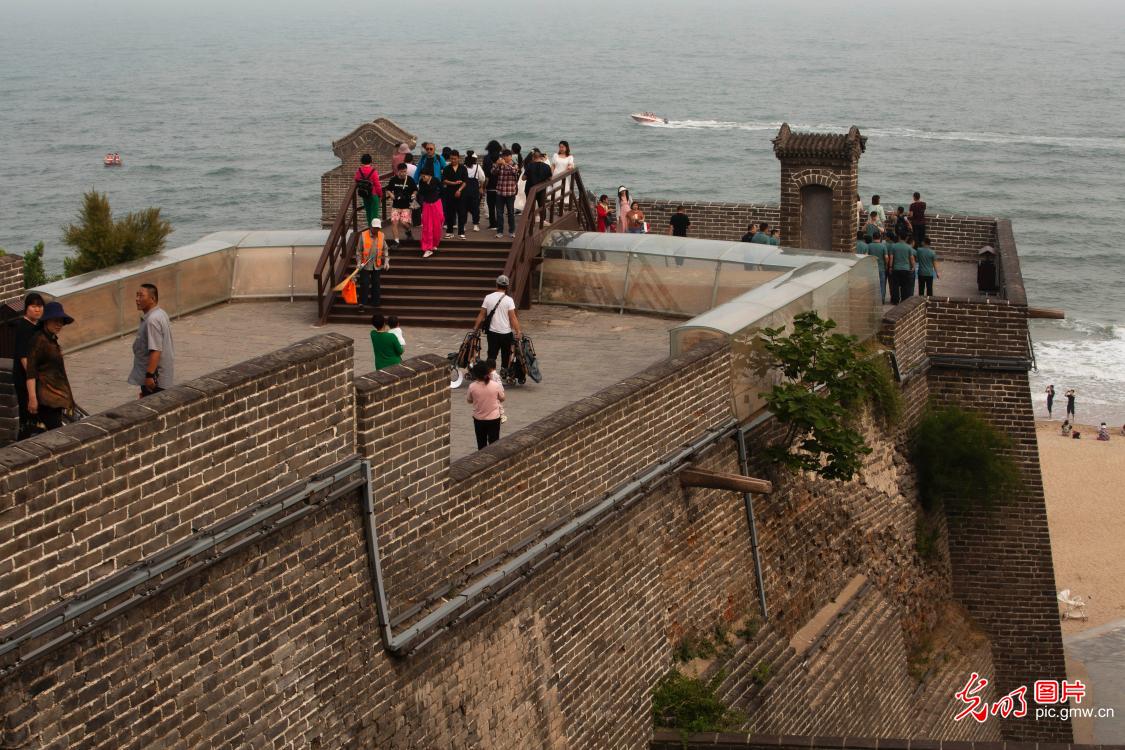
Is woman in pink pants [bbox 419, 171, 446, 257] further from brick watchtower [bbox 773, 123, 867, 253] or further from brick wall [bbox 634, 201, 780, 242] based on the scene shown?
brick wall [bbox 634, 201, 780, 242]

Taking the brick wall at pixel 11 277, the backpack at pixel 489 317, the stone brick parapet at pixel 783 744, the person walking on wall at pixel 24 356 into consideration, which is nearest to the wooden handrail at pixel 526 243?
the backpack at pixel 489 317

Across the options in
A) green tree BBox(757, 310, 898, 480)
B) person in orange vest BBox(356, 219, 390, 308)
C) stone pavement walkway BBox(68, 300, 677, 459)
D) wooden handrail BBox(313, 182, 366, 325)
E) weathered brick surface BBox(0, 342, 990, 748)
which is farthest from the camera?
wooden handrail BBox(313, 182, 366, 325)

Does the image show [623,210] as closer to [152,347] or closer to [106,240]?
[106,240]

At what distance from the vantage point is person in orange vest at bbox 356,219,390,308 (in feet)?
69.8

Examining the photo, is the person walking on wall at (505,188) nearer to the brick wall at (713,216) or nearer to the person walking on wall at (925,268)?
the person walking on wall at (925,268)

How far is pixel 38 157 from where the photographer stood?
108688 mm

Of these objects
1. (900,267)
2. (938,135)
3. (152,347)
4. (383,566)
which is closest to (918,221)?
(900,267)

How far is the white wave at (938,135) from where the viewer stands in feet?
359

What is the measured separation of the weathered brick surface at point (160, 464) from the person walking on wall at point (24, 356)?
2.42m

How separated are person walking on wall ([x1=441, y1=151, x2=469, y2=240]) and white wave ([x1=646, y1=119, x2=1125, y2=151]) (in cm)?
9116

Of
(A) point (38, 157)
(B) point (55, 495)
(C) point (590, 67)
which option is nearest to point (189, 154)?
(A) point (38, 157)

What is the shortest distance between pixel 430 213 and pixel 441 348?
2.95 meters

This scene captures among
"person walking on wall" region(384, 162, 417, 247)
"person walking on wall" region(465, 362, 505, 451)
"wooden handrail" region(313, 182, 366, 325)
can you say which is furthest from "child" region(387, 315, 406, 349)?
"person walking on wall" region(384, 162, 417, 247)

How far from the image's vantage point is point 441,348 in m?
20.3
